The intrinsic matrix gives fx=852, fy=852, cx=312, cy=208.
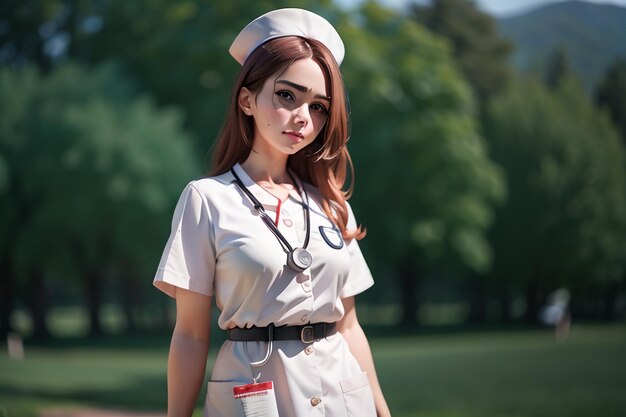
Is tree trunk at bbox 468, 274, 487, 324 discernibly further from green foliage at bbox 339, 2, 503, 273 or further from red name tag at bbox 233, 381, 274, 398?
red name tag at bbox 233, 381, 274, 398

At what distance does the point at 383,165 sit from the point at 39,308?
736cm

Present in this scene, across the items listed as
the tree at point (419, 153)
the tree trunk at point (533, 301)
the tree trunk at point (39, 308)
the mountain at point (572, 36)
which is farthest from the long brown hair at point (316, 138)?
the tree trunk at point (39, 308)

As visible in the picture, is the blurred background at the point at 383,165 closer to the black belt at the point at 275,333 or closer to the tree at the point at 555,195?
the tree at the point at 555,195

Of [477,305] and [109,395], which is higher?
[109,395]

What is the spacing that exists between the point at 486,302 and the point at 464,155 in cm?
391

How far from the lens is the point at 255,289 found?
6.72 feet

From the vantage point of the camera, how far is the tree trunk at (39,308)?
16.4 m

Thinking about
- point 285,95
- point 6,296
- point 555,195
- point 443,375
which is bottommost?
point 6,296

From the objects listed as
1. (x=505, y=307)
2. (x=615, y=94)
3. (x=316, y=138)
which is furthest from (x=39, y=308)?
(x=316, y=138)

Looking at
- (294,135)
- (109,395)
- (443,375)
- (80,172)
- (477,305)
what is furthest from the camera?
(477,305)

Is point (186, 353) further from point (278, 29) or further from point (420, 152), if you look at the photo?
point (420, 152)

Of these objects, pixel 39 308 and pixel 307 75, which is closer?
pixel 307 75

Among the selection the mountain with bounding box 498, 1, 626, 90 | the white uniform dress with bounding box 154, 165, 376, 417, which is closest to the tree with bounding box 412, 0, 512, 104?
the mountain with bounding box 498, 1, 626, 90

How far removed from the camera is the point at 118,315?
24.2 metres
